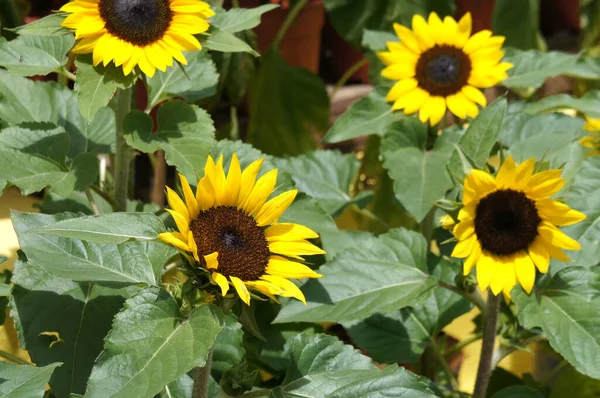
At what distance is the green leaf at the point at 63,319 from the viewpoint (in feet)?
2.16

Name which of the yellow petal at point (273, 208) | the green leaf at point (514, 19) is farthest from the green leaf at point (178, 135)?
the green leaf at point (514, 19)

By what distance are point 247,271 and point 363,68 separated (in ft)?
3.89

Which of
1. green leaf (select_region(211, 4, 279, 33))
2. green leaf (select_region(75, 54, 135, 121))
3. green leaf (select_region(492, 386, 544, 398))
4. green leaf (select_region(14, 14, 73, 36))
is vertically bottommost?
green leaf (select_region(492, 386, 544, 398))

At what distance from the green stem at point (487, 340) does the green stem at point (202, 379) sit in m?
0.27

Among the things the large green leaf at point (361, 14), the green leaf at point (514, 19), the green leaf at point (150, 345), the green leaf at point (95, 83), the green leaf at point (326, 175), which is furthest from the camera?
the green leaf at point (514, 19)

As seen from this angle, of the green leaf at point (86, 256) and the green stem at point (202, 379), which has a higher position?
the green leaf at point (86, 256)

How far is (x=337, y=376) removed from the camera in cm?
63

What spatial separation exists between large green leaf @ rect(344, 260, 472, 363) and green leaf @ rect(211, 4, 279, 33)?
0.96 feet

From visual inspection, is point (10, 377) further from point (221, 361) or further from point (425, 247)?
point (425, 247)

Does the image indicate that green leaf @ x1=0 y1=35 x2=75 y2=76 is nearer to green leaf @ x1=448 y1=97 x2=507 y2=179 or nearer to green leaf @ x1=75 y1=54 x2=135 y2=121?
green leaf @ x1=75 y1=54 x2=135 y2=121

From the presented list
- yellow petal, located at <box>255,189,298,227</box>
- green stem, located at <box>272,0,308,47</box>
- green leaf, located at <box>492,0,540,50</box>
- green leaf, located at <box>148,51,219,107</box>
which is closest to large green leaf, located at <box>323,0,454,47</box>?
green stem, located at <box>272,0,308,47</box>

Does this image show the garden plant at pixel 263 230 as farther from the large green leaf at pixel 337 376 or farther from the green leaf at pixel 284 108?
the green leaf at pixel 284 108

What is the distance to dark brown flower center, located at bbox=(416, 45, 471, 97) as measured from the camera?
35.1 inches

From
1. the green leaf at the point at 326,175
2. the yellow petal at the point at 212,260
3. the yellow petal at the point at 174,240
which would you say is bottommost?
the green leaf at the point at 326,175
